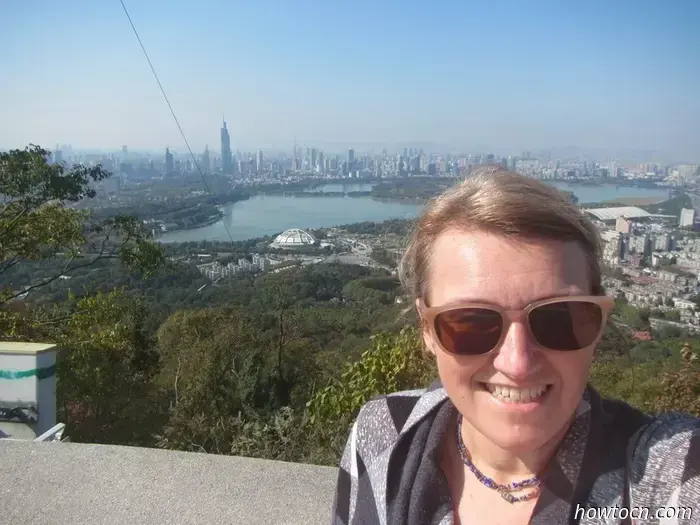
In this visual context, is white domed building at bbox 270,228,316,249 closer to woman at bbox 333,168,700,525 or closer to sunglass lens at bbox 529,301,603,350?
woman at bbox 333,168,700,525

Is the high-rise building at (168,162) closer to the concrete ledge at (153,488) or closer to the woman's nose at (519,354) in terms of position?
the concrete ledge at (153,488)

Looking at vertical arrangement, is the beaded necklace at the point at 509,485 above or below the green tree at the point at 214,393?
above

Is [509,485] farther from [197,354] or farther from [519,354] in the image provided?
[197,354]

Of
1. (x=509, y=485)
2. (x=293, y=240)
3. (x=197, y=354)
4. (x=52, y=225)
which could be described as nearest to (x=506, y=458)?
(x=509, y=485)

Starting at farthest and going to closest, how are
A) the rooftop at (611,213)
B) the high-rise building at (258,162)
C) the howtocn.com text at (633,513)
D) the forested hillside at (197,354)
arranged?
the high-rise building at (258,162), the forested hillside at (197,354), the rooftop at (611,213), the howtocn.com text at (633,513)

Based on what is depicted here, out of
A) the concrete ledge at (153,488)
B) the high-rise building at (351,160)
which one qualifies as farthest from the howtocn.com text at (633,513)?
the high-rise building at (351,160)

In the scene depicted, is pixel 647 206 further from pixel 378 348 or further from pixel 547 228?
pixel 547 228

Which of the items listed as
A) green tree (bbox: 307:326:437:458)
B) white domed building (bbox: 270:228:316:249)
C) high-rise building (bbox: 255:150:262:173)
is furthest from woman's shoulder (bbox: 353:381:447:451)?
high-rise building (bbox: 255:150:262:173)
